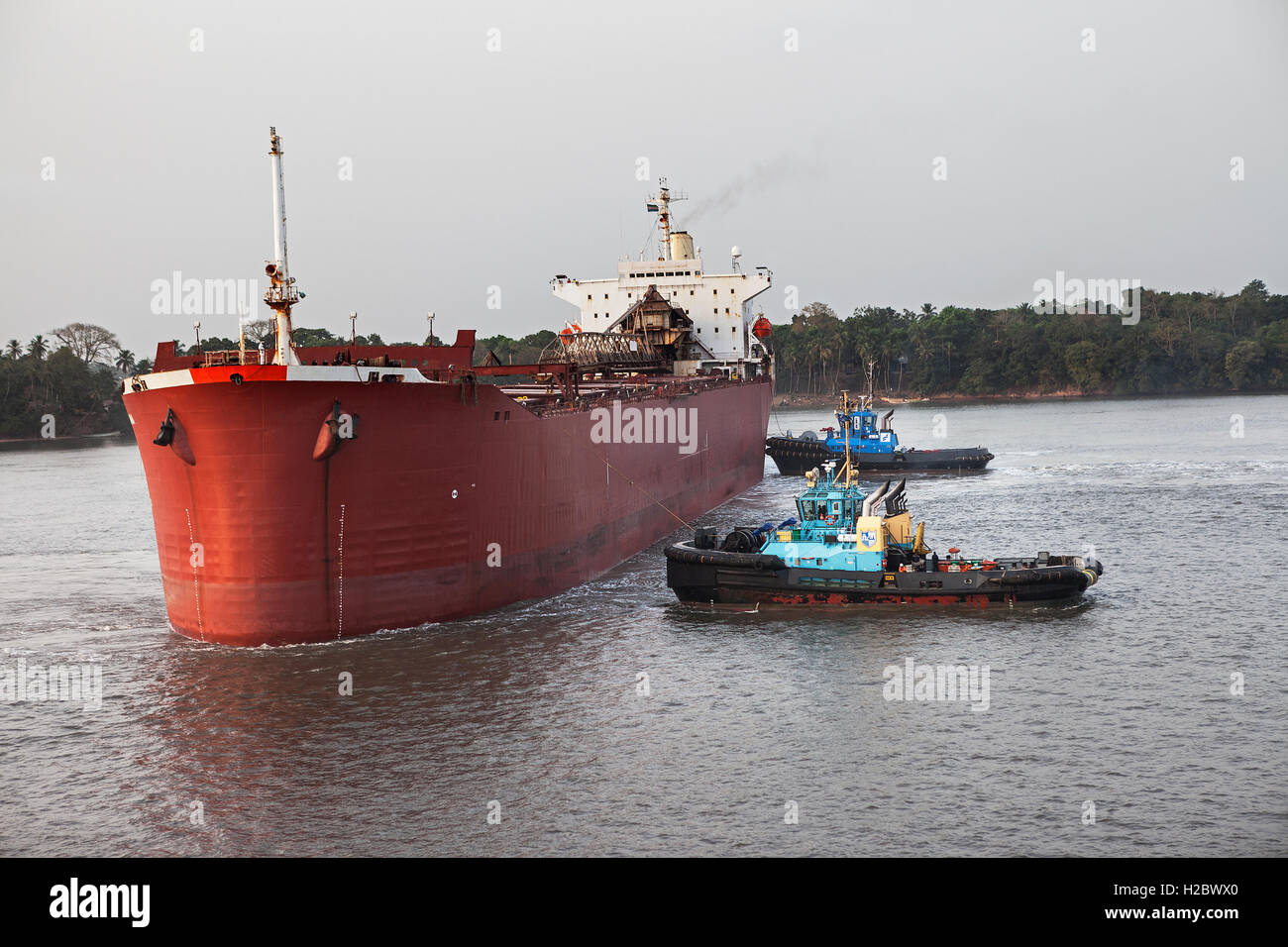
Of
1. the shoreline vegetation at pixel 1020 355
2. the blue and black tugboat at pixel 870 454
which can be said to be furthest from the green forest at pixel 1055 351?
the blue and black tugboat at pixel 870 454

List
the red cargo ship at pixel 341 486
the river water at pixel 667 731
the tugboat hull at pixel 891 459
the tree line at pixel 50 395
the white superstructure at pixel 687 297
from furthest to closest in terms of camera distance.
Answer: the tree line at pixel 50 395 → the tugboat hull at pixel 891 459 → the white superstructure at pixel 687 297 → the red cargo ship at pixel 341 486 → the river water at pixel 667 731

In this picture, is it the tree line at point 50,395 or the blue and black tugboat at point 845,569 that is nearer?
the blue and black tugboat at point 845,569

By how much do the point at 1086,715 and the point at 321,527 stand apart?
37.2ft

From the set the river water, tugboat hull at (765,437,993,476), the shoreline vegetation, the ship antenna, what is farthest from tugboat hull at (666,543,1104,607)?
the shoreline vegetation

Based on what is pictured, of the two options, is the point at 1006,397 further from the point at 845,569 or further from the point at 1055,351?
the point at 845,569

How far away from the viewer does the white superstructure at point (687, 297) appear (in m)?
43.8

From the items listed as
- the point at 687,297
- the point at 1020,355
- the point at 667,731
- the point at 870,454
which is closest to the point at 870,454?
the point at 870,454

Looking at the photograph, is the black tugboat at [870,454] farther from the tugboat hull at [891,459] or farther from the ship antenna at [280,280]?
the ship antenna at [280,280]

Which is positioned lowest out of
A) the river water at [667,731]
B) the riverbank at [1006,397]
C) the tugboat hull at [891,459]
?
the river water at [667,731]

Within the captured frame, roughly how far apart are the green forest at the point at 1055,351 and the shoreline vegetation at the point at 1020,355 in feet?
0.41

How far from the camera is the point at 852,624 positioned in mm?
19906

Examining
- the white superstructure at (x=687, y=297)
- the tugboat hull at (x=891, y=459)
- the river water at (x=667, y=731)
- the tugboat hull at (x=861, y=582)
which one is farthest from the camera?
the tugboat hull at (x=891, y=459)

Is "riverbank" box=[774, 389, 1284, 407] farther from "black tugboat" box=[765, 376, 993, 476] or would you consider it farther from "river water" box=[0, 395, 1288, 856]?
"river water" box=[0, 395, 1288, 856]

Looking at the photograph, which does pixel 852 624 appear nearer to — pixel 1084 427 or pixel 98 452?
pixel 1084 427
